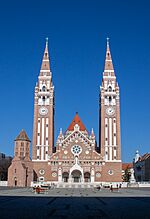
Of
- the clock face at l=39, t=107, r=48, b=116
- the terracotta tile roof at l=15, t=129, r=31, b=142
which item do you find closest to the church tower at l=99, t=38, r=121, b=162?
the clock face at l=39, t=107, r=48, b=116

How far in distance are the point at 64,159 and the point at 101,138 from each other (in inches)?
417

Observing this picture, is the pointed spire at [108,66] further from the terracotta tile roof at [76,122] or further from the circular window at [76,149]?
the circular window at [76,149]

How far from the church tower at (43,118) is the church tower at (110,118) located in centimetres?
1297

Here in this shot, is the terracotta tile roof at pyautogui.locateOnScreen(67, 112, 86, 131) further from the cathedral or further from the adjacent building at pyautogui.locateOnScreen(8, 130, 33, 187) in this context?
the adjacent building at pyautogui.locateOnScreen(8, 130, 33, 187)

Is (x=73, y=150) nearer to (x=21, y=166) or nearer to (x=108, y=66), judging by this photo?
(x=21, y=166)

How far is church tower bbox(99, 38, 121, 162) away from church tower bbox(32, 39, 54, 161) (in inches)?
511

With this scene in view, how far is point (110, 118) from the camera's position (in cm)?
8181

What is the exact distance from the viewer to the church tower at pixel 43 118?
3140 inches

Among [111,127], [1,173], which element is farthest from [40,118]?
[1,173]

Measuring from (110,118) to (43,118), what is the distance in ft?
56.2

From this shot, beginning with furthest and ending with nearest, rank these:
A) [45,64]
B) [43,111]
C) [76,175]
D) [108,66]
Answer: [45,64]
[108,66]
[43,111]
[76,175]

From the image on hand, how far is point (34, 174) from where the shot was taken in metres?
77.3

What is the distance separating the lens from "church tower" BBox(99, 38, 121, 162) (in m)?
79.5

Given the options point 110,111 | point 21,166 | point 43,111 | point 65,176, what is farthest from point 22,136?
point 110,111
